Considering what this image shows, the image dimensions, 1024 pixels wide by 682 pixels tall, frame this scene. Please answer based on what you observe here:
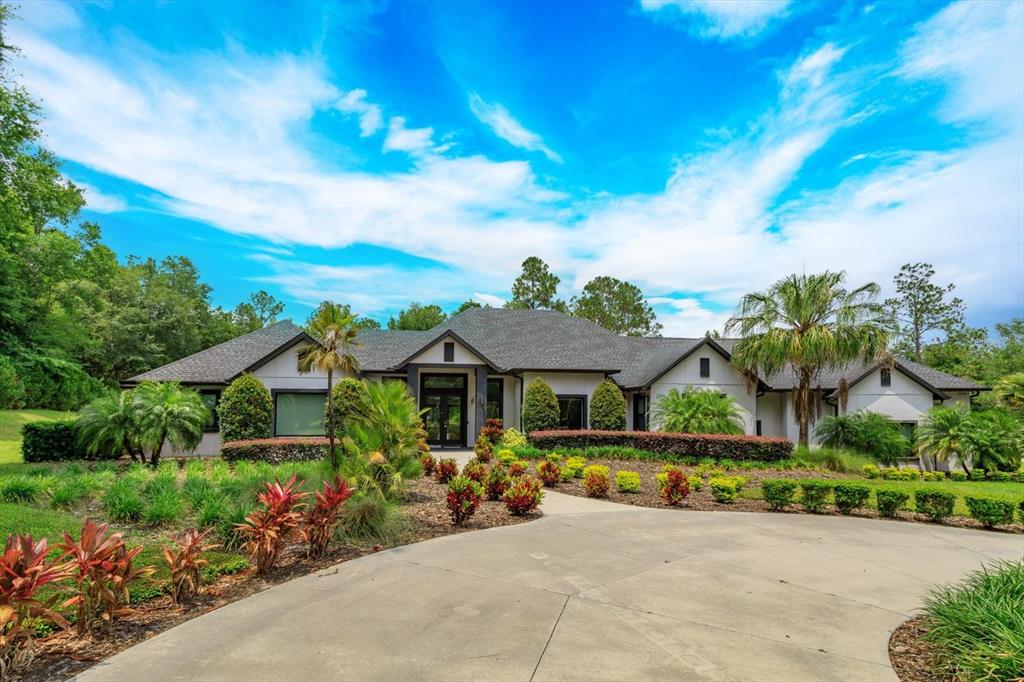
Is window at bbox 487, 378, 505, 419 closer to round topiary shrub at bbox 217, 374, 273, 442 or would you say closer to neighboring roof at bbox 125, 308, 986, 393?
neighboring roof at bbox 125, 308, 986, 393

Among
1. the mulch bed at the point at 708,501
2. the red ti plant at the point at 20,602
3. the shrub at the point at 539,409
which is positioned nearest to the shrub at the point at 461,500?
the mulch bed at the point at 708,501

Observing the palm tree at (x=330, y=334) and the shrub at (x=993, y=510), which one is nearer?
the shrub at (x=993, y=510)

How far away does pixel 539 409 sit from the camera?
67.4 feet

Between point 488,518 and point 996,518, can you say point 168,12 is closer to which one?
point 488,518

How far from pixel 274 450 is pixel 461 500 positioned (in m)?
9.88

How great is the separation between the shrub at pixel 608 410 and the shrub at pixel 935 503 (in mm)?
10737

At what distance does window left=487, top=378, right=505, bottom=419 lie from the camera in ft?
75.7

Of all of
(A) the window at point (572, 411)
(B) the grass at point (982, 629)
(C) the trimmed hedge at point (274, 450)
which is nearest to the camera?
(B) the grass at point (982, 629)

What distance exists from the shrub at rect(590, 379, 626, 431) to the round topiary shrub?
11965mm

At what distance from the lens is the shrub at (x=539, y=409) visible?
20484 millimetres

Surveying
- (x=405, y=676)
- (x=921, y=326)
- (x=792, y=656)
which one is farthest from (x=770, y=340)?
(x=921, y=326)

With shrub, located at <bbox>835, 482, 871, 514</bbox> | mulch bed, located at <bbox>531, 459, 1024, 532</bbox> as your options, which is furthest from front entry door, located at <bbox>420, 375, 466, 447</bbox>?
shrub, located at <bbox>835, 482, 871, 514</bbox>

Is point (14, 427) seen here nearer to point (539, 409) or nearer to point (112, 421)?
point (112, 421)

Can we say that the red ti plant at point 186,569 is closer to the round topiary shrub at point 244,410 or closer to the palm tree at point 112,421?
the palm tree at point 112,421
